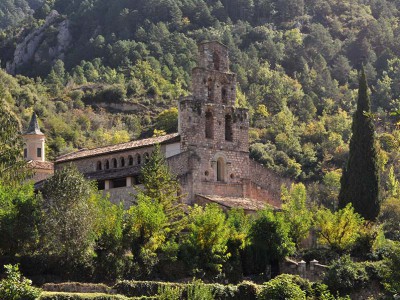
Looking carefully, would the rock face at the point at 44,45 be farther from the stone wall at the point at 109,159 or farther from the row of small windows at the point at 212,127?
the row of small windows at the point at 212,127

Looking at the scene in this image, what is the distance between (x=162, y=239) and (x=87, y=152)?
23.1 meters

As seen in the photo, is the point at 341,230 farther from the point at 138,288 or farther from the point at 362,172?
the point at 138,288

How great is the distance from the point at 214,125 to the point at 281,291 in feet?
83.1

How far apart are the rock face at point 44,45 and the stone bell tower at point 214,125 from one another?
382 ft

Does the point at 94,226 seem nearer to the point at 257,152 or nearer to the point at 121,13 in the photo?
the point at 257,152

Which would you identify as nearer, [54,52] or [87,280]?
[87,280]

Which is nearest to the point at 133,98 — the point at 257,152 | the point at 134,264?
the point at 257,152

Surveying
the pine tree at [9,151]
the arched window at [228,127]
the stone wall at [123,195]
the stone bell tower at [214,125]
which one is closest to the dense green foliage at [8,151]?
the pine tree at [9,151]

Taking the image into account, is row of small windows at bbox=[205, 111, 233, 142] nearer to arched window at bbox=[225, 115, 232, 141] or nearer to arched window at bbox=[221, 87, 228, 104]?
arched window at bbox=[225, 115, 232, 141]

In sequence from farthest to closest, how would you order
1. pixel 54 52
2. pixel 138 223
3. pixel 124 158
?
pixel 54 52 < pixel 124 158 < pixel 138 223

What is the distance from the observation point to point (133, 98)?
458ft

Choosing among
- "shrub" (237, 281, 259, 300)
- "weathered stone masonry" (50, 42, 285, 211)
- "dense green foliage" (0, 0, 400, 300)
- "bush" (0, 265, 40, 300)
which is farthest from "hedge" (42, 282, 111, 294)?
"weathered stone masonry" (50, 42, 285, 211)

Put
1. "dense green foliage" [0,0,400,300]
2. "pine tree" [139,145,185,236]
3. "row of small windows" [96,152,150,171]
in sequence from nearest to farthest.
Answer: "dense green foliage" [0,0,400,300] < "pine tree" [139,145,185,236] < "row of small windows" [96,152,150,171]

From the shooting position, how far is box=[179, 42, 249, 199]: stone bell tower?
219ft
